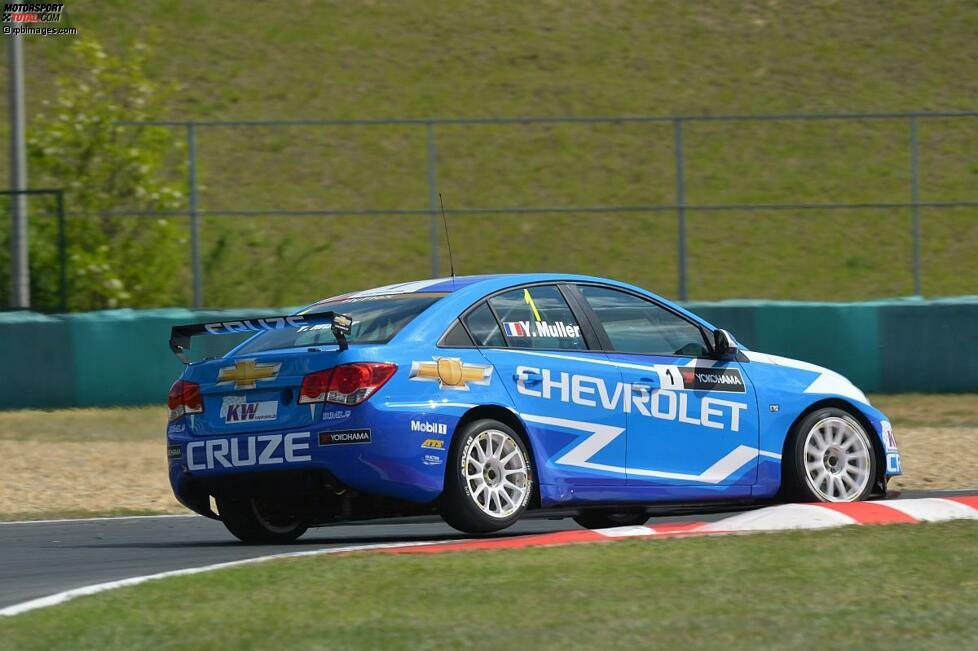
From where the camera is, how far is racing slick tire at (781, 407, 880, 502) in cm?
937

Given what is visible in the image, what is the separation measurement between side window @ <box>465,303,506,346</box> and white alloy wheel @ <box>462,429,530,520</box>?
1.72 feet

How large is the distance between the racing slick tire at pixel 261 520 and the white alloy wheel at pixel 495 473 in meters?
1.25

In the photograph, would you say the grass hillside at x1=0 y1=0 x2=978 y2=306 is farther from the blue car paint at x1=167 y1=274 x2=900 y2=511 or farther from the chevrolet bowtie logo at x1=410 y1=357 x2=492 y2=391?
the chevrolet bowtie logo at x1=410 y1=357 x2=492 y2=391

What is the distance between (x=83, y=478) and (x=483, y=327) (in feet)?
19.3

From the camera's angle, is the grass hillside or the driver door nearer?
the driver door

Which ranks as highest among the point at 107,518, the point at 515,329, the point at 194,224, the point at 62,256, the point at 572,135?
the point at 572,135

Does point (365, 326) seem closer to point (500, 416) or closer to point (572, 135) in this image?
point (500, 416)

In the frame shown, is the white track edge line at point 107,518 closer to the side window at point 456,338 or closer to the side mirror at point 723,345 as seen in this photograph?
the side window at point 456,338

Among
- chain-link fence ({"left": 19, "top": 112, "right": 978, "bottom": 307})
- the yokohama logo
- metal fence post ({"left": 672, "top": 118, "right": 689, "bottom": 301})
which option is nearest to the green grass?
the yokohama logo

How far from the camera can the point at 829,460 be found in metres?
9.52

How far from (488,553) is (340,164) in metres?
20.3

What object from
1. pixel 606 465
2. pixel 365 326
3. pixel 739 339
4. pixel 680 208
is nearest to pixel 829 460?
pixel 606 465

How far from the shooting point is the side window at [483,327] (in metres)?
8.59

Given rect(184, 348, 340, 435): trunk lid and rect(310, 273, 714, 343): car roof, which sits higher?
rect(310, 273, 714, 343): car roof
